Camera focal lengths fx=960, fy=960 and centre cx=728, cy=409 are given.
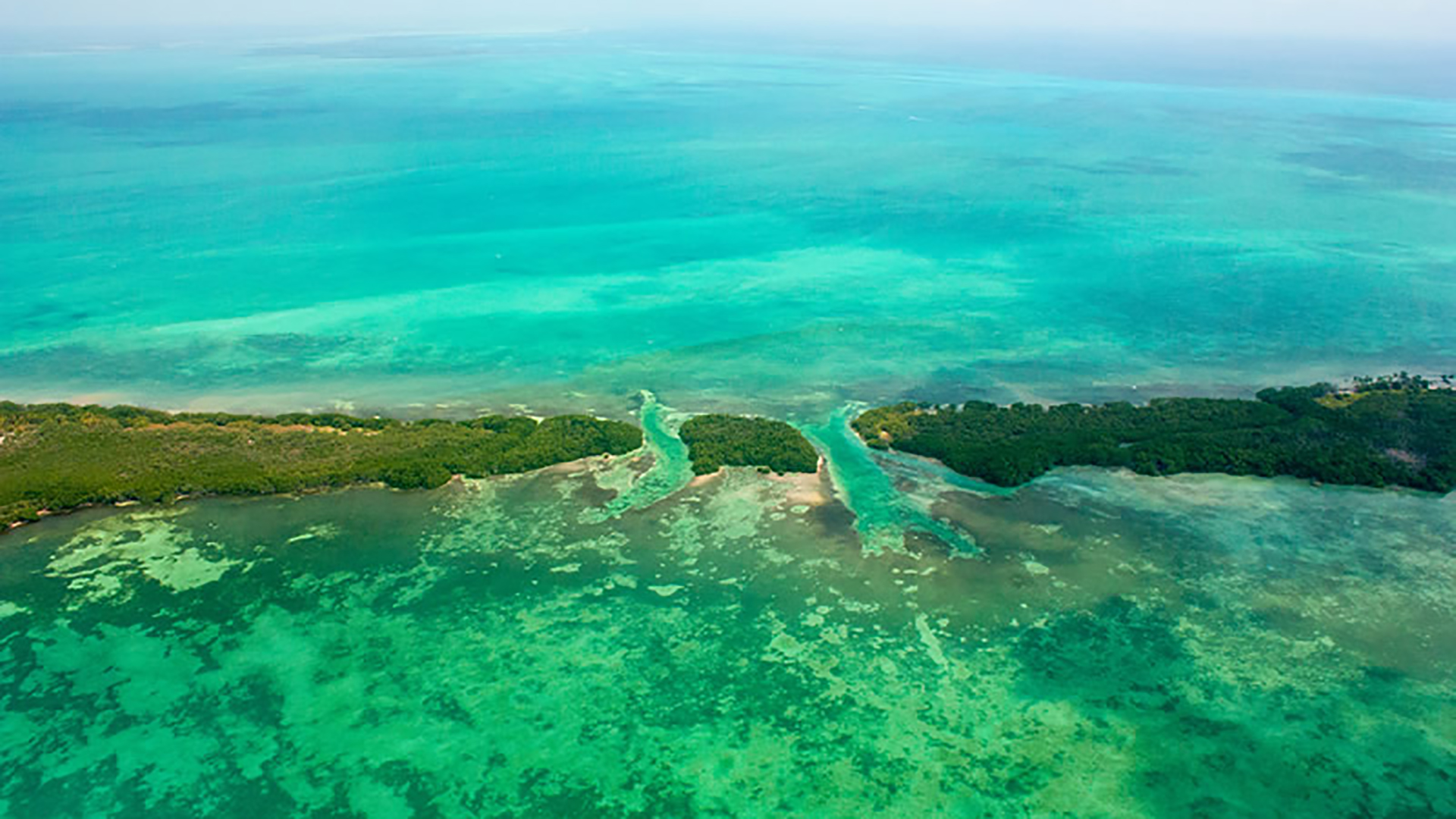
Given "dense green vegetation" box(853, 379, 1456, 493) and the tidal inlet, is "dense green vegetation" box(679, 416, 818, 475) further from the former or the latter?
"dense green vegetation" box(853, 379, 1456, 493)

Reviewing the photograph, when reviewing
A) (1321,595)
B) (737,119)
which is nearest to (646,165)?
(737,119)

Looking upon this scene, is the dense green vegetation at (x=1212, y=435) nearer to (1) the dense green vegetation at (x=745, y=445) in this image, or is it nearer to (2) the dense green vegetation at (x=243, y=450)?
(1) the dense green vegetation at (x=745, y=445)

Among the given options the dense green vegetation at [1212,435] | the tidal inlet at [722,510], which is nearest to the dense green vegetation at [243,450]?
the tidal inlet at [722,510]

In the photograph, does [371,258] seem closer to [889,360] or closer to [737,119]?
[889,360]

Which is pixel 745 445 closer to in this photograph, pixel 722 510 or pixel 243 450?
pixel 722 510

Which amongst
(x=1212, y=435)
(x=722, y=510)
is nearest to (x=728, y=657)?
(x=722, y=510)

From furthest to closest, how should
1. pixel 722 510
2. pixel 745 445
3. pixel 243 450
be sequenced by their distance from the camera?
pixel 745 445 < pixel 243 450 < pixel 722 510
